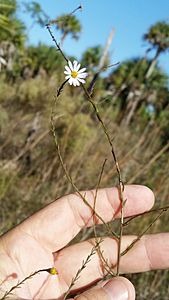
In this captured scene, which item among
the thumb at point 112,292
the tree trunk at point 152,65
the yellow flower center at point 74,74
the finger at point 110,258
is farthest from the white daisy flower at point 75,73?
the tree trunk at point 152,65

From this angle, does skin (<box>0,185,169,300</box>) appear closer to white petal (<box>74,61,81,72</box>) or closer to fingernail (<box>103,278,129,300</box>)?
fingernail (<box>103,278,129,300</box>)

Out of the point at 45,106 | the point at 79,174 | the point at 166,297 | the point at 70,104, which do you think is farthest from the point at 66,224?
the point at 45,106

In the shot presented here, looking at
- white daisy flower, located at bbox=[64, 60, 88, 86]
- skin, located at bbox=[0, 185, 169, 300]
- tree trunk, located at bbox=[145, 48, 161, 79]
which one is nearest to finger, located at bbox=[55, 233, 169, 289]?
skin, located at bbox=[0, 185, 169, 300]

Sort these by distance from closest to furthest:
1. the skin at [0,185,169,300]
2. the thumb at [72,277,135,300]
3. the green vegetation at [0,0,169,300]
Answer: the thumb at [72,277,135,300] < the skin at [0,185,169,300] < the green vegetation at [0,0,169,300]

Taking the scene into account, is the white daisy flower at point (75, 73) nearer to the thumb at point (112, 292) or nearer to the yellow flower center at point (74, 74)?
the yellow flower center at point (74, 74)

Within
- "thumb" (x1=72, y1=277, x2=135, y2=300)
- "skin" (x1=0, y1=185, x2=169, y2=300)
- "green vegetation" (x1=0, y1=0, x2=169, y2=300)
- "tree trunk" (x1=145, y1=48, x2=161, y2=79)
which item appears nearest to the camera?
"thumb" (x1=72, y1=277, x2=135, y2=300)

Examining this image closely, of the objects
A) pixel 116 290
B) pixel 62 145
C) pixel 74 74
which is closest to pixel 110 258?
pixel 116 290
